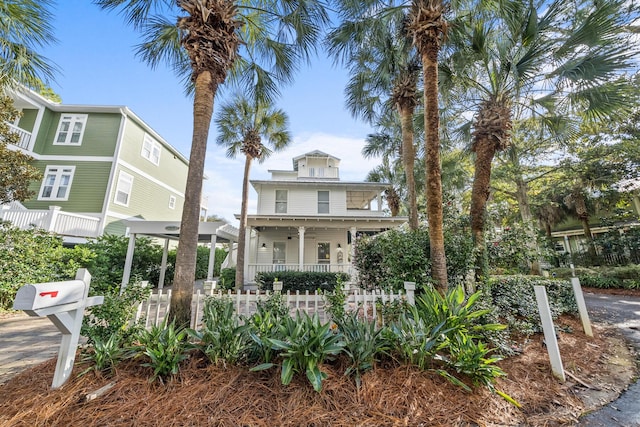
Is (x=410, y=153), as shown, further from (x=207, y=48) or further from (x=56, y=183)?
(x=56, y=183)

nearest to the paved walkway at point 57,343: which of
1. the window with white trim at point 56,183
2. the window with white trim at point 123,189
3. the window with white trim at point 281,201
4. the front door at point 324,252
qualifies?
the window with white trim at point 123,189

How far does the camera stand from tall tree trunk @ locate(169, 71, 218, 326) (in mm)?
3770

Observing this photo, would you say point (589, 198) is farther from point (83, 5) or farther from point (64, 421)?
point (83, 5)

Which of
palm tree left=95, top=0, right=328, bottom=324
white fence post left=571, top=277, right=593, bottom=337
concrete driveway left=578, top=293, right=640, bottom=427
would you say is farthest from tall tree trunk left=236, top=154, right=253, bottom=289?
white fence post left=571, top=277, right=593, bottom=337

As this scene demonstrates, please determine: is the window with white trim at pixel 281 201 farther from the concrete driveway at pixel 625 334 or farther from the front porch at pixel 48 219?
the concrete driveway at pixel 625 334

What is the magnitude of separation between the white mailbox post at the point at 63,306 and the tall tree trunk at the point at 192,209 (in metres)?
0.97

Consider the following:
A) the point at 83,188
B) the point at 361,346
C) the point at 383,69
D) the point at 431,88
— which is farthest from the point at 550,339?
the point at 83,188

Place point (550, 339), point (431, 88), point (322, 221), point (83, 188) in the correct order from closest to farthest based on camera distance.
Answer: point (550, 339)
point (431, 88)
point (83, 188)
point (322, 221)

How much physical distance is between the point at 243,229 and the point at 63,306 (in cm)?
900

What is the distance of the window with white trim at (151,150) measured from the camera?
617 inches

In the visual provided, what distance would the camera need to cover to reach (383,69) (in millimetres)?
8328

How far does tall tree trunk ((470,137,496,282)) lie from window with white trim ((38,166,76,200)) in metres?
18.4

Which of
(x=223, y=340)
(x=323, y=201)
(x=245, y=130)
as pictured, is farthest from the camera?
(x=323, y=201)

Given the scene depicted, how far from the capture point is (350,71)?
8930mm
